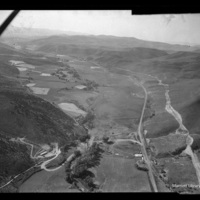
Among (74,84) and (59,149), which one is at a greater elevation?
(59,149)

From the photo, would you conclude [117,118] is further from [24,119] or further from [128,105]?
[24,119]

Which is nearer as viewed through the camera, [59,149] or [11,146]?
[11,146]

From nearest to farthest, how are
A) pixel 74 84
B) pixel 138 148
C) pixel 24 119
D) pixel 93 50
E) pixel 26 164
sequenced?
pixel 26 164 < pixel 138 148 < pixel 24 119 < pixel 74 84 < pixel 93 50

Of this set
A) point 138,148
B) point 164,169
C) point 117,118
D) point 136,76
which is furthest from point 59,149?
point 136,76

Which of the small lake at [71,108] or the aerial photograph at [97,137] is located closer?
the aerial photograph at [97,137]

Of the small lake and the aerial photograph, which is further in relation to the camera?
the small lake
